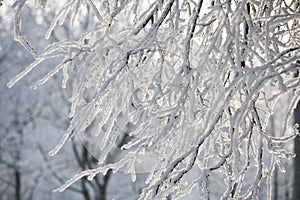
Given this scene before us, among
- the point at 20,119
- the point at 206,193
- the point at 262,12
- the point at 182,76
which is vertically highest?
the point at 20,119

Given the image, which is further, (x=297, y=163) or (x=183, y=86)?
(x=297, y=163)

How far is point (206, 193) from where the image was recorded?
1765mm

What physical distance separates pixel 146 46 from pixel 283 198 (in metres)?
8.25

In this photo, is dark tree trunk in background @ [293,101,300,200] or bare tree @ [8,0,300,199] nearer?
bare tree @ [8,0,300,199]

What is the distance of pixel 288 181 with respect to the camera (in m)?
9.69

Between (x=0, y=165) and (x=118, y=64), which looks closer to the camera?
(x=118, y=64)

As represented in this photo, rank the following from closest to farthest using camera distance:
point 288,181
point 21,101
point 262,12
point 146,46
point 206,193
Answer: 1. point 206,193
2. point 146,46
3. point 262,12
4. point 288,181
5. point 21,101

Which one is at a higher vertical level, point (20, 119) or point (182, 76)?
point (20, 119)

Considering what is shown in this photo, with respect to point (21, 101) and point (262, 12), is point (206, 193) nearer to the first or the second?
point (262, 12)

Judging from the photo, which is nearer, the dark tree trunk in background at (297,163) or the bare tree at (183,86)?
the bare tree at (183,86)

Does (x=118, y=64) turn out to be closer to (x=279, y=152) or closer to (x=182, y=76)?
(x=182, y=76)

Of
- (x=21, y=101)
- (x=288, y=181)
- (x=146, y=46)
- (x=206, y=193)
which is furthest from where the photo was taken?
(x=21, y=101)

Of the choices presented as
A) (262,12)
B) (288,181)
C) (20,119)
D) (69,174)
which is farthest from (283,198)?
(262,12)

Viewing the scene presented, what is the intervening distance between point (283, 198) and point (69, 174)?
125 inches
